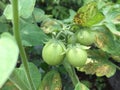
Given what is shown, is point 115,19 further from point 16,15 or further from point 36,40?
point 16,15

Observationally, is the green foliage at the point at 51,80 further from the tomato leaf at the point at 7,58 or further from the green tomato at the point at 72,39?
the tomato leaf at the point at 7,58

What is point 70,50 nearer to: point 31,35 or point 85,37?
point 85,37

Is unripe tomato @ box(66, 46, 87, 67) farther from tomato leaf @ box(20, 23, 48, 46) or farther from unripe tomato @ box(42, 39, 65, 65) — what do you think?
tomato leaf @ box(20, 23, 48, 46)

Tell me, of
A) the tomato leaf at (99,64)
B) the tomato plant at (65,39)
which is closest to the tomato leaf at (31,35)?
the tomato plant at (65,39)

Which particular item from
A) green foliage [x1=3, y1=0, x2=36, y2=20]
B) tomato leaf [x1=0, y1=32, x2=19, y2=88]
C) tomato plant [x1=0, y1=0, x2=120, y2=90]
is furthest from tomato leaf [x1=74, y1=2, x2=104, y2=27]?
tomato leaf [x1=0, y1=32, x2=19, y2=88]

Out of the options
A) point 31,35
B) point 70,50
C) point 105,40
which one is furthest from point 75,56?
point 31,35

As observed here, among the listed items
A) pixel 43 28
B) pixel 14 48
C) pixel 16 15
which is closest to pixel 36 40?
pixel 43 28
